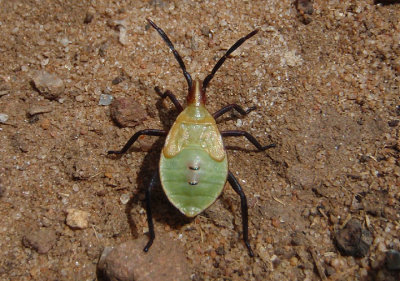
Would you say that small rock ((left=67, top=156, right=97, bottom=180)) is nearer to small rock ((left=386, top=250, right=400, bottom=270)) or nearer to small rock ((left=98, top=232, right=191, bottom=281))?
small rock ((left=98, top=232, right=191, bottom=281))

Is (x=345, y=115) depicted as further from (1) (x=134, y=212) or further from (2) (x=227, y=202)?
(1) (x=134, y=212)

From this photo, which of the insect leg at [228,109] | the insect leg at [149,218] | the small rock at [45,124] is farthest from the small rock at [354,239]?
the small rock at [45,124]

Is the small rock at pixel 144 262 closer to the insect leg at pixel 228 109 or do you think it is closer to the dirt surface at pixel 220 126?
the dirt surface at pixel 220 126

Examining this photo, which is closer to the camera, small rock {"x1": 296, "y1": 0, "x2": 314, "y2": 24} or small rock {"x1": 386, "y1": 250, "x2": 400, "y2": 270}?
small rock {"x1": 386, "y1": 250, "x2": 400, "y2": 270}

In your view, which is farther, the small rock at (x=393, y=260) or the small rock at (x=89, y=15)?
the small rock at (x=89, y=15)

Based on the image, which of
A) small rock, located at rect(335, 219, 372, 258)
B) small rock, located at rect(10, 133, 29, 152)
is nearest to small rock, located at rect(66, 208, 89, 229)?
small rock, located at rect(10, 133, 29, 152)

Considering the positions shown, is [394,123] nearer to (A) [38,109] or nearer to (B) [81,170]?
(B) [81,170]

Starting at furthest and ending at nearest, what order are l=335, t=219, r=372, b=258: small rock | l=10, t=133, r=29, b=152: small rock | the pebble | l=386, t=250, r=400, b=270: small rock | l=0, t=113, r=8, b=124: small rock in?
l=0, t=113, r=8, b=124: small rock
l=10, t=133, r=29, b=152: small rock
the pebble
l=335, t=219, r=372, b=258: small rock
l=386, t=250, r=400, b=270: small rock
